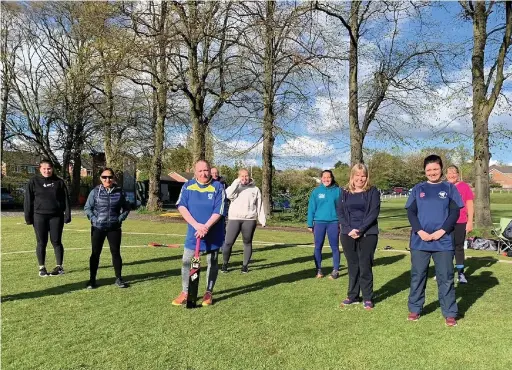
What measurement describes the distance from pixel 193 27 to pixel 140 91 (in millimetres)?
13878

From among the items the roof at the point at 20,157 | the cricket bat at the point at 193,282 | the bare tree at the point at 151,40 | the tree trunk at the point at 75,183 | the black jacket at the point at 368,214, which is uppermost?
the bare tree at the point at 151,40

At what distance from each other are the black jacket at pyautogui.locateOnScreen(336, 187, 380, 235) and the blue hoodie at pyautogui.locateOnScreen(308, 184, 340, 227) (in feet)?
5.41

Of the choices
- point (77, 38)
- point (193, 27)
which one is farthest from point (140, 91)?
point (193, 27)

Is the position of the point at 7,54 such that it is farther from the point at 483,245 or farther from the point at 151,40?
the point at 483,245

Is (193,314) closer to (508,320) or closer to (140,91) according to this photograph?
(508,320)

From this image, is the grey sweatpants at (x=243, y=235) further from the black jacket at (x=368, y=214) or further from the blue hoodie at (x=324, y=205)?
the black jacket at (x=368, y=214)

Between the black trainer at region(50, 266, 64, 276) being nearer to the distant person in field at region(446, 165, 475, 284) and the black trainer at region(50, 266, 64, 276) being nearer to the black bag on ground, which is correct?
the distant person in field at region(446, 165, 475, 284)

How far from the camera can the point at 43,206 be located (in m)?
7.59

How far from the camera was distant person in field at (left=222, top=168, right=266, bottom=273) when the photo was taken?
8.12m

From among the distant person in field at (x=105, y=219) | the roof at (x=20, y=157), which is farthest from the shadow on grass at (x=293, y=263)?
the roof at (x=20, y=157)

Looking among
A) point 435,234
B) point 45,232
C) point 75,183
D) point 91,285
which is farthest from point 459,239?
point 75,183

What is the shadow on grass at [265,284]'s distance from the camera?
640 cm

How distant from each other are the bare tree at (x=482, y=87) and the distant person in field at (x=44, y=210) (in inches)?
524

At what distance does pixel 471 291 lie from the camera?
679 centimetres
